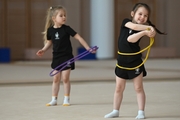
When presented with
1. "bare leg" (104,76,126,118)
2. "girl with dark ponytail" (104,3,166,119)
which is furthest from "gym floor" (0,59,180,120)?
"girl with dark ponytail" (104,3,166,119)

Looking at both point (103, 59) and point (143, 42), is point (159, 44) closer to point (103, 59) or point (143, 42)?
point (143, 42)

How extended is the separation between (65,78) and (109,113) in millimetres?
1200

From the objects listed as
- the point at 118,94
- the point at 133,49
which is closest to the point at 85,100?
the point at 118,94

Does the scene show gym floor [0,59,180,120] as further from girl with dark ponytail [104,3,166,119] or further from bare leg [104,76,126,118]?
girl with dark ponytail [104,3,166,119]

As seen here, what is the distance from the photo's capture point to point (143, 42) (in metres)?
20.4

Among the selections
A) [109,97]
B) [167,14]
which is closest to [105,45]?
[167,14]

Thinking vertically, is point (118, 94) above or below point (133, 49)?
below

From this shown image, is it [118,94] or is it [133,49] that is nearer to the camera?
[133,49]

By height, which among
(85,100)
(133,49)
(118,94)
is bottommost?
(85,100)

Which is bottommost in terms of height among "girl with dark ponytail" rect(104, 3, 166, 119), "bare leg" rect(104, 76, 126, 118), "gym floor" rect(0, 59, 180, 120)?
"gym floor" rect(0, 59, 180, 120)

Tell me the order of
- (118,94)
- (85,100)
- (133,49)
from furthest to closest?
(85,100), (118,94), (133,49)

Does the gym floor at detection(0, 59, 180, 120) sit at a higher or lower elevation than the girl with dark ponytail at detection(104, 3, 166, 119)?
lower

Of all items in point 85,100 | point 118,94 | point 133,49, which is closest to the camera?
point 133,49

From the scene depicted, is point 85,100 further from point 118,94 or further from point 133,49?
point 133,49
